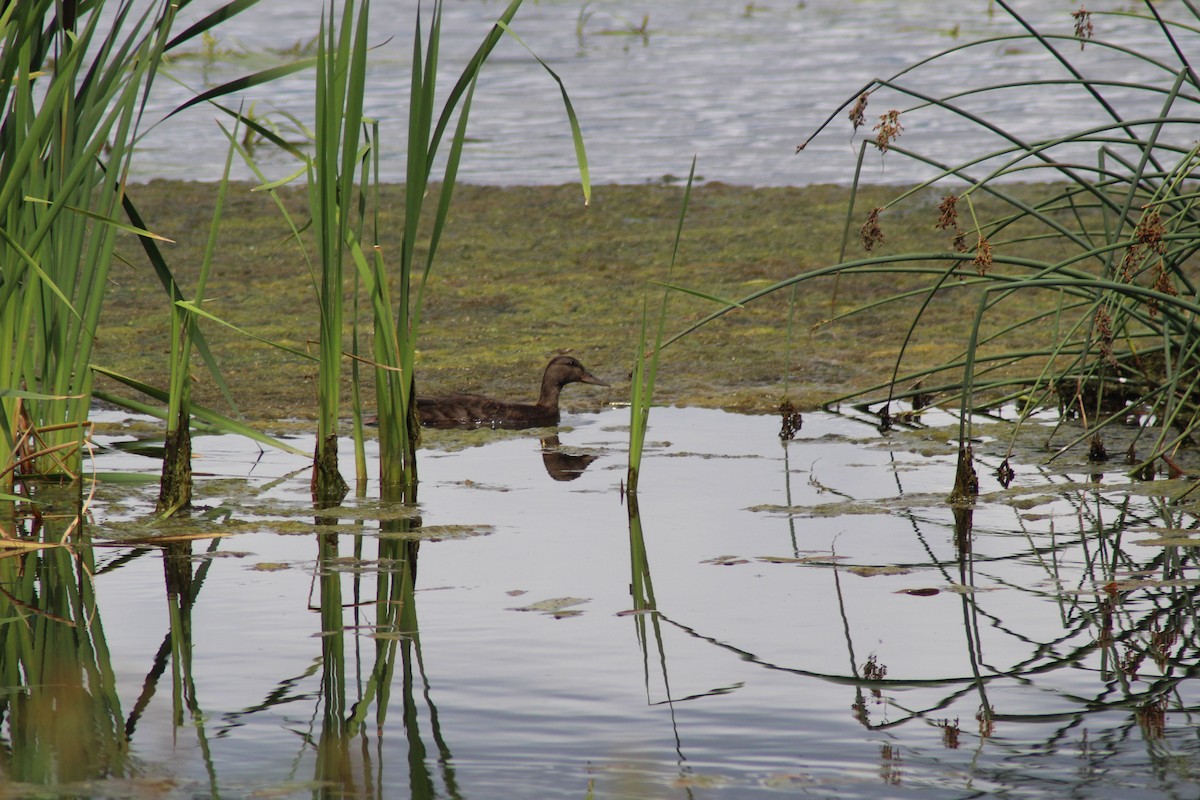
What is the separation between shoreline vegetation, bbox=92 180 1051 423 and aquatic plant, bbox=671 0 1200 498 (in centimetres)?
26

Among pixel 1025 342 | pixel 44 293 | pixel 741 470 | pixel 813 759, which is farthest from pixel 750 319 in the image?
pixel 813 759

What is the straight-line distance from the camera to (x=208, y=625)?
9.75 ft

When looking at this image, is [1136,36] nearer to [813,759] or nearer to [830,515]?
[830,515]

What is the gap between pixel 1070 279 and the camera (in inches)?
155

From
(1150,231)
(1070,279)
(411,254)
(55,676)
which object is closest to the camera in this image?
(55,676)

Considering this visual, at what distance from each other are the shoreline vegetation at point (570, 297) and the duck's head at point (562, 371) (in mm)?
264

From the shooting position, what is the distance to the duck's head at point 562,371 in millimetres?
6051

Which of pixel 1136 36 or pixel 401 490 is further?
pixel 1136 36

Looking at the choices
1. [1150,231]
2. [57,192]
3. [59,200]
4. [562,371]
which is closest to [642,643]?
[1150,231]

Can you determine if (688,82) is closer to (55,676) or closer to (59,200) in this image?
(59,200)

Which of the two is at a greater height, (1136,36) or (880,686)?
(1136,36)

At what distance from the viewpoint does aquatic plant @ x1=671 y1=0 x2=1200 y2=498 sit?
3.64 metres

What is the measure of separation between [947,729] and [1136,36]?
1885cm

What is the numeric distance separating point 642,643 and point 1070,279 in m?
1.76
